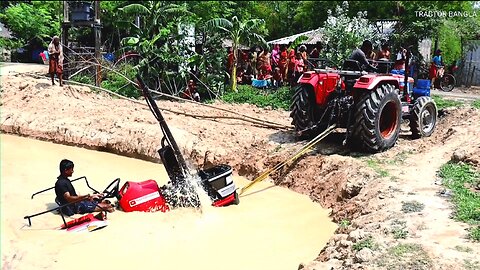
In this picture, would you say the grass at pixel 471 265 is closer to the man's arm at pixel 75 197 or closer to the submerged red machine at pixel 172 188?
the submerged red machine at pixel 172 188

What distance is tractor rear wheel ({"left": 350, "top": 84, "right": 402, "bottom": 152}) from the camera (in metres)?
9.16

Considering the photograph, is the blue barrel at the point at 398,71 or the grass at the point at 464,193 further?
the blue barrel at the point at 398,71

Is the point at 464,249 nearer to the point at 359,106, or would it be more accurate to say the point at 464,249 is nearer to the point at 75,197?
the point at 359,106

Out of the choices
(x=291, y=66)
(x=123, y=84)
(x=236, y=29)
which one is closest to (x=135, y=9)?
(x=123, y=84)

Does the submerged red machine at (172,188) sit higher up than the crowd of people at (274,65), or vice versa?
the crowd of people at (274,65)

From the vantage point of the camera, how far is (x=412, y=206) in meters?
6.62

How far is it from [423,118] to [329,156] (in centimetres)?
262

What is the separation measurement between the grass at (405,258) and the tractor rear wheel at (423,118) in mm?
5517

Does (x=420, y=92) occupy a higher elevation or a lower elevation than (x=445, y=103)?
higher

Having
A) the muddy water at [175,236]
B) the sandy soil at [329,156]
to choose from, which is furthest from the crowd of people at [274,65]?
the muddy water at [175,236]

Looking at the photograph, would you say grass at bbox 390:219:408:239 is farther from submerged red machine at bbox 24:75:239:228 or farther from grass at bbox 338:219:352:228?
submerged red machine at bbox 24:75:239:228

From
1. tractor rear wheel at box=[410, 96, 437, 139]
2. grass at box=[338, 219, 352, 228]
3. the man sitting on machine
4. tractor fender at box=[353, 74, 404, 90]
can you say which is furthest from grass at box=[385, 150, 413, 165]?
the man sitting on machine

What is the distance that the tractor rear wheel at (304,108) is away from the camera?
398 inches

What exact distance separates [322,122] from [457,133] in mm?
2684
